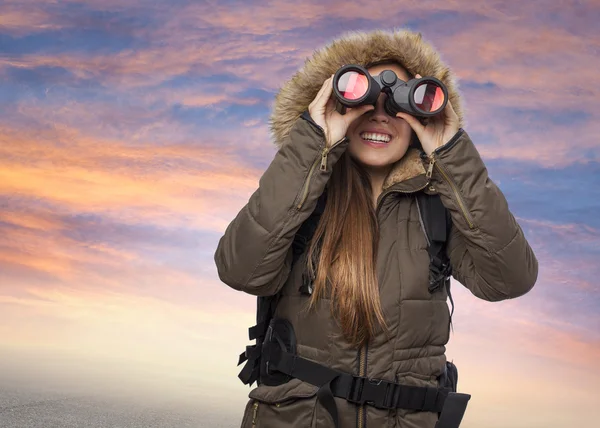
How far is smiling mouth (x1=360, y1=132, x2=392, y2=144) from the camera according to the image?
3139mm

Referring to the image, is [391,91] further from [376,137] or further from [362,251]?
[362,251]

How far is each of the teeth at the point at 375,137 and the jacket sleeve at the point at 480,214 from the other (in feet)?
0.98

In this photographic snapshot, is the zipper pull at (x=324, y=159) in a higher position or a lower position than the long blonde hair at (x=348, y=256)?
higher

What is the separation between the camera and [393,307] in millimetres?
2895

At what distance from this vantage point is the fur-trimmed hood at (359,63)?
3139 millimetres

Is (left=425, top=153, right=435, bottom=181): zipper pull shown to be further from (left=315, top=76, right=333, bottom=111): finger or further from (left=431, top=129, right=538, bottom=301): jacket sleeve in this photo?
(left=315, top=76, right=333, bottom=111): finger

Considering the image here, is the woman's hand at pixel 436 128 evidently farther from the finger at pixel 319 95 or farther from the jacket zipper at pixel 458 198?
the finger at pixel 319 95

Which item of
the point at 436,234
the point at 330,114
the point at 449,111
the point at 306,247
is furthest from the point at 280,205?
the point at 449,111

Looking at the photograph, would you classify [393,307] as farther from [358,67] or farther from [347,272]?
[358,67]

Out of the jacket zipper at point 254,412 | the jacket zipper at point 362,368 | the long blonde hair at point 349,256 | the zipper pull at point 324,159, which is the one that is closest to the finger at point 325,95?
the zipper pull at point 324,159

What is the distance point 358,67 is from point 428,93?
32 cm

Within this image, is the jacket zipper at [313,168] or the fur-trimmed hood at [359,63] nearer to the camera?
the jacket zipper at [313,168]

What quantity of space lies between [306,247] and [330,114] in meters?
0.56

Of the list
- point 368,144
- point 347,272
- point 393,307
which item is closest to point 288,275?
point 347,272
